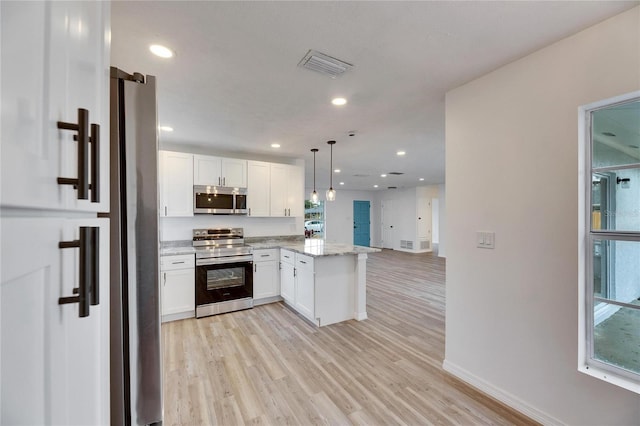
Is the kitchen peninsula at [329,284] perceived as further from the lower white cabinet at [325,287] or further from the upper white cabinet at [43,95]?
the upper white cabinet at [43,95]

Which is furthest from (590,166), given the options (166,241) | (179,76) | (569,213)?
(166,241)

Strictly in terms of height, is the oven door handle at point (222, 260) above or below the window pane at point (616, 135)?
below

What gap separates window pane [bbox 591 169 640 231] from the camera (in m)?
1.56

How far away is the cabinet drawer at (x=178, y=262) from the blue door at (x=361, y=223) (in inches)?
319

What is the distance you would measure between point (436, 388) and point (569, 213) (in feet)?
5.19

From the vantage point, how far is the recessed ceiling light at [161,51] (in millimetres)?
1755

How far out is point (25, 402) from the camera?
1.24 feet

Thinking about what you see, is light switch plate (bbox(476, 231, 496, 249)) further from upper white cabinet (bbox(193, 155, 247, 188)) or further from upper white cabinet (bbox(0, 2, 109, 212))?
upper white cabinet (bbox(193, 155, 247, 188))

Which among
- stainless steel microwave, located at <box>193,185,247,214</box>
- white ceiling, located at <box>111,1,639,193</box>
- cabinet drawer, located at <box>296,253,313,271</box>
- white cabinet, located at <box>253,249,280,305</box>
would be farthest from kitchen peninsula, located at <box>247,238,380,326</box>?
white ceiling, located at <box>111,1,639,193</box>

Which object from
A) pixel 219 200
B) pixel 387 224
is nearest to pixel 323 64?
pixel 219 200

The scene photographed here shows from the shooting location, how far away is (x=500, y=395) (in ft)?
6.56

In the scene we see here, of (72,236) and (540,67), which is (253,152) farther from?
(72,236)

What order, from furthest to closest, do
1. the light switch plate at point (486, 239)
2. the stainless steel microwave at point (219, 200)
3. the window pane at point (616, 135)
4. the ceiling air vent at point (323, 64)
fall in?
1. the stainless steel microwave at point (219, 200)
2. the light switch plate at point (486, 239)
3. the ceiling air vent at point (323, 64)
4. the window pane at point (616, 135)

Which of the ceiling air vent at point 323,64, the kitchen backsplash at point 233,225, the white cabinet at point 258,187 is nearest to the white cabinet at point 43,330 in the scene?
the ceiling air vent at point 323,64
